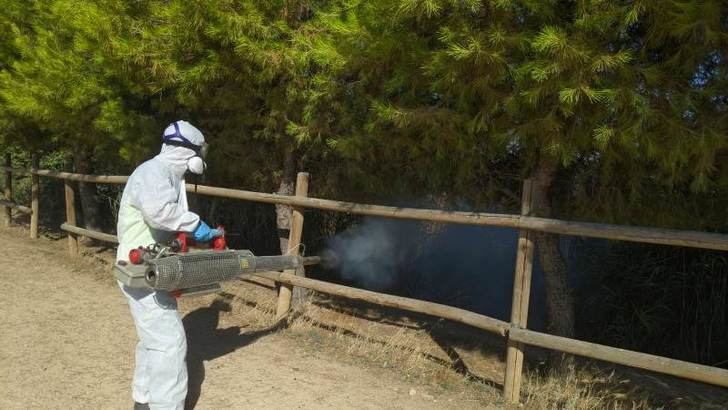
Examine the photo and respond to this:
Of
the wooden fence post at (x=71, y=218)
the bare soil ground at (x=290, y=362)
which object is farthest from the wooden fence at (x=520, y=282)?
the wooden fence post at (x=71, y=218)

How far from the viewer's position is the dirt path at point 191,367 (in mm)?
4379

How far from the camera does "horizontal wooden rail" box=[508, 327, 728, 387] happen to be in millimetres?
3551

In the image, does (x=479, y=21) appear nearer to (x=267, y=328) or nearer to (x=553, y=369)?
(x=553, y=369)

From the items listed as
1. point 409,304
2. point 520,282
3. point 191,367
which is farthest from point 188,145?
point 520,282

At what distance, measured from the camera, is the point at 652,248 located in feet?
23.9

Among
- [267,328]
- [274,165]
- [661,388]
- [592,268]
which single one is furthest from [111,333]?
[592,268]

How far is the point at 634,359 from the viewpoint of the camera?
3.82 m

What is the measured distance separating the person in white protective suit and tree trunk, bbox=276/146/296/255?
248cm

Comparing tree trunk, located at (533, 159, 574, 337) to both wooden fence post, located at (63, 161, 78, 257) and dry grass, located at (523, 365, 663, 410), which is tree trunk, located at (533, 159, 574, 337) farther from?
wooden fence post, located at (63, 161, 78, 257)

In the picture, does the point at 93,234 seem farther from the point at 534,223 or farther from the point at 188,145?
the point at 534,223

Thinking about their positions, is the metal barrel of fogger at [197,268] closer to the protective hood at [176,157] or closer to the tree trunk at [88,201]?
the protective hood at [176,157]

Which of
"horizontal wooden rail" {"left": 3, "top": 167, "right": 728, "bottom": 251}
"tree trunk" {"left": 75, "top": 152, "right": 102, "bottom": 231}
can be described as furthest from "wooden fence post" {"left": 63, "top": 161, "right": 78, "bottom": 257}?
"horizontal wooden rail" {"left": 3, "top": 167, "right": 728, "bottom": 251}

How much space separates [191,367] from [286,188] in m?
2.36

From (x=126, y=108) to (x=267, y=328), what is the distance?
11.3ft
